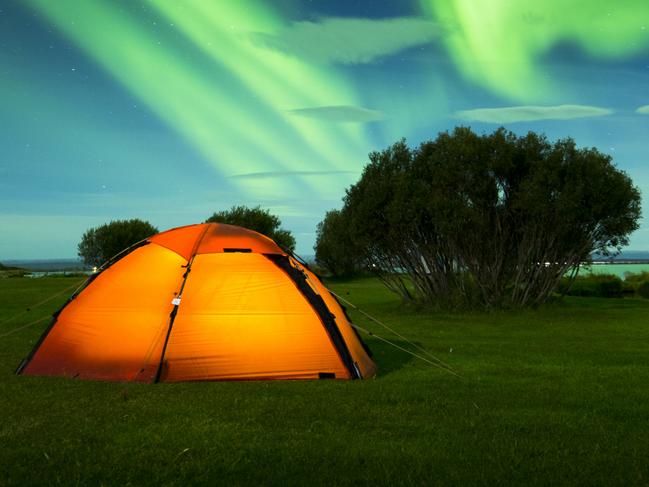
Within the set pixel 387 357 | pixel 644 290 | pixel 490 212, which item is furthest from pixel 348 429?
pixel 644 290

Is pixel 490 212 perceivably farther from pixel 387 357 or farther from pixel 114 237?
pixel 114 237

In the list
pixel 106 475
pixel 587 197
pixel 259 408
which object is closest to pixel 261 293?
pixel 259 408

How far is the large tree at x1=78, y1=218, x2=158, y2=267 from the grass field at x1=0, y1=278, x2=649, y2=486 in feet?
225

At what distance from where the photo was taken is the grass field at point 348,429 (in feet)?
20.4

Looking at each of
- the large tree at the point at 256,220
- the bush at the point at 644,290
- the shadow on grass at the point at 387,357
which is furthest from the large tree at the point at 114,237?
the shadow on grass at the point at 387,357

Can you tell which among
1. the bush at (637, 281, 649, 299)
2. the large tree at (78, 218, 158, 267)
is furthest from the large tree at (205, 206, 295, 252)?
the bush at (637, 281, 649, 299)

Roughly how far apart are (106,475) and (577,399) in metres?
6.64

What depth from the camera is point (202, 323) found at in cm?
1033

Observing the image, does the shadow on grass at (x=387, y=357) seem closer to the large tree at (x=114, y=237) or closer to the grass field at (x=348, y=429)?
the grass field at (x=348, y=429)

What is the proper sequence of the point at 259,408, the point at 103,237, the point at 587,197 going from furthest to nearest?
→ the point at 103,237 → the point at 587,197 → the point at 259,408

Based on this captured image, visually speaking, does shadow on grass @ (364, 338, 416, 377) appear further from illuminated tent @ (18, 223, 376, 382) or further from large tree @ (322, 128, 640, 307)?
large tree @ (322, 128, 640, 307)

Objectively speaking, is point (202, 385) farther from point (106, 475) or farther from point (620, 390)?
point (620, 390)

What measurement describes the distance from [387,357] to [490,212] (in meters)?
11.2

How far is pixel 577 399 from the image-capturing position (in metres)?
9.44
